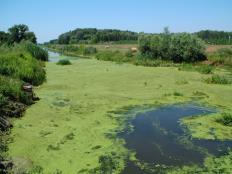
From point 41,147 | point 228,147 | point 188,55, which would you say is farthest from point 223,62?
point 41,147

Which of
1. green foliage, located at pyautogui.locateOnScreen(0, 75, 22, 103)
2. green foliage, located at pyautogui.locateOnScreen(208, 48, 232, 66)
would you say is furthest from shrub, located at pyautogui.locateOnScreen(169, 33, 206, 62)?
green foliage, located at pyautogui.locateOnScreen(0, 75, 22, 103)

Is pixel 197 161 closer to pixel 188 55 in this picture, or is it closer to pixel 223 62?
pixel 223 62

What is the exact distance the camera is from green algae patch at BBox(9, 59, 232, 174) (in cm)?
851

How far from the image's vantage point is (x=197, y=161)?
331 inches

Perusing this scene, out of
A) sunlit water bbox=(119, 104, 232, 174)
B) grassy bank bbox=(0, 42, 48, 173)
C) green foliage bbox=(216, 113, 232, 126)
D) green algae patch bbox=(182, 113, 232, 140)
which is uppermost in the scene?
grassy bank bbox=(0, 42, 48, 173)

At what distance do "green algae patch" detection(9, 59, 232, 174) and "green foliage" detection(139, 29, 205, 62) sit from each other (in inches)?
484

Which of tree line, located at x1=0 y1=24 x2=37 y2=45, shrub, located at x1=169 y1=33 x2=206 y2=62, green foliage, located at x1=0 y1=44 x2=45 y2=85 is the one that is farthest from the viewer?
tree line, located at x1=0 y1=24 x2=37 y2=45

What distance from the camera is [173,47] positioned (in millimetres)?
35344

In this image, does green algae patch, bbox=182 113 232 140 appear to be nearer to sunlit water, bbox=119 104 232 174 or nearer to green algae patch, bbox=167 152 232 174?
sunlit water, bbox=119 104 232 174

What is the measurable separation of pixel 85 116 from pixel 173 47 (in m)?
24.3

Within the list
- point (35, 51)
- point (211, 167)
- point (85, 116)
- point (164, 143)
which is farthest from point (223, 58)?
point (211, 167)

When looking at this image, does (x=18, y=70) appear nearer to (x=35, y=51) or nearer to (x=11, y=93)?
(x=11, y=93)

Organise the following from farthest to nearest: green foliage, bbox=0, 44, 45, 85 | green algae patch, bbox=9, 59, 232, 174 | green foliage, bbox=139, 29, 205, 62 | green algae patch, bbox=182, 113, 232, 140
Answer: green foliage, bbox=139, 29, 205, 62
green foliage, bbox=0, 44, 45, 85
green algae patch, bbox=182, 113, 232, 140
green algae patch, bbox=9, 59, 232, 174

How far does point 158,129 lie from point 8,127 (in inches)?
179
